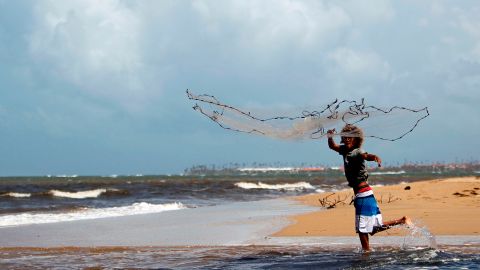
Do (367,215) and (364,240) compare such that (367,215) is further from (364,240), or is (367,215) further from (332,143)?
(332,143)

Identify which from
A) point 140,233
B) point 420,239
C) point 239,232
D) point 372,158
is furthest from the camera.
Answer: point 140,233

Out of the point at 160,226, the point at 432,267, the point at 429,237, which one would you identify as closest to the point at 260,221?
the point at 160,226

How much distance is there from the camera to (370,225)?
29.6 ft

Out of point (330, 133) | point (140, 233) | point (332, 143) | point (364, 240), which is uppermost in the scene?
point (330, 133)

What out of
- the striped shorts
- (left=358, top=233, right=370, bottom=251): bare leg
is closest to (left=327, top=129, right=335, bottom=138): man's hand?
the striped shorts

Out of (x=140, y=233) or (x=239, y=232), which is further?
(x=140, y=233)

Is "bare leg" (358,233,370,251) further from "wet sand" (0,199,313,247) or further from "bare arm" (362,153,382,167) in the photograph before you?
"wet sand" (0,199,313,247)

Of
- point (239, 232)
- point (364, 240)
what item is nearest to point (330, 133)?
point (364, 240)

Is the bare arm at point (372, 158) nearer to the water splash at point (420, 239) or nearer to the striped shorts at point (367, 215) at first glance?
the striped shorts at point (367, 215)

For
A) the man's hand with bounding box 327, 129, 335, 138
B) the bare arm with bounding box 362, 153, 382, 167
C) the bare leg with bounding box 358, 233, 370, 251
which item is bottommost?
the bare leg with bounding box 358, 233, 370, 251

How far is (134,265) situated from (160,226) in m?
7.94

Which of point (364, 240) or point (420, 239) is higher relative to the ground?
point (364, 240)

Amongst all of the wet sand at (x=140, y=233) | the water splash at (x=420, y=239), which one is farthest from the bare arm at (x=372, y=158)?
the wet sand at (x=140, y=233)

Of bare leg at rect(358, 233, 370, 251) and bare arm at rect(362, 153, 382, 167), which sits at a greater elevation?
bare arm at rect(362, 153, 382, 167)
